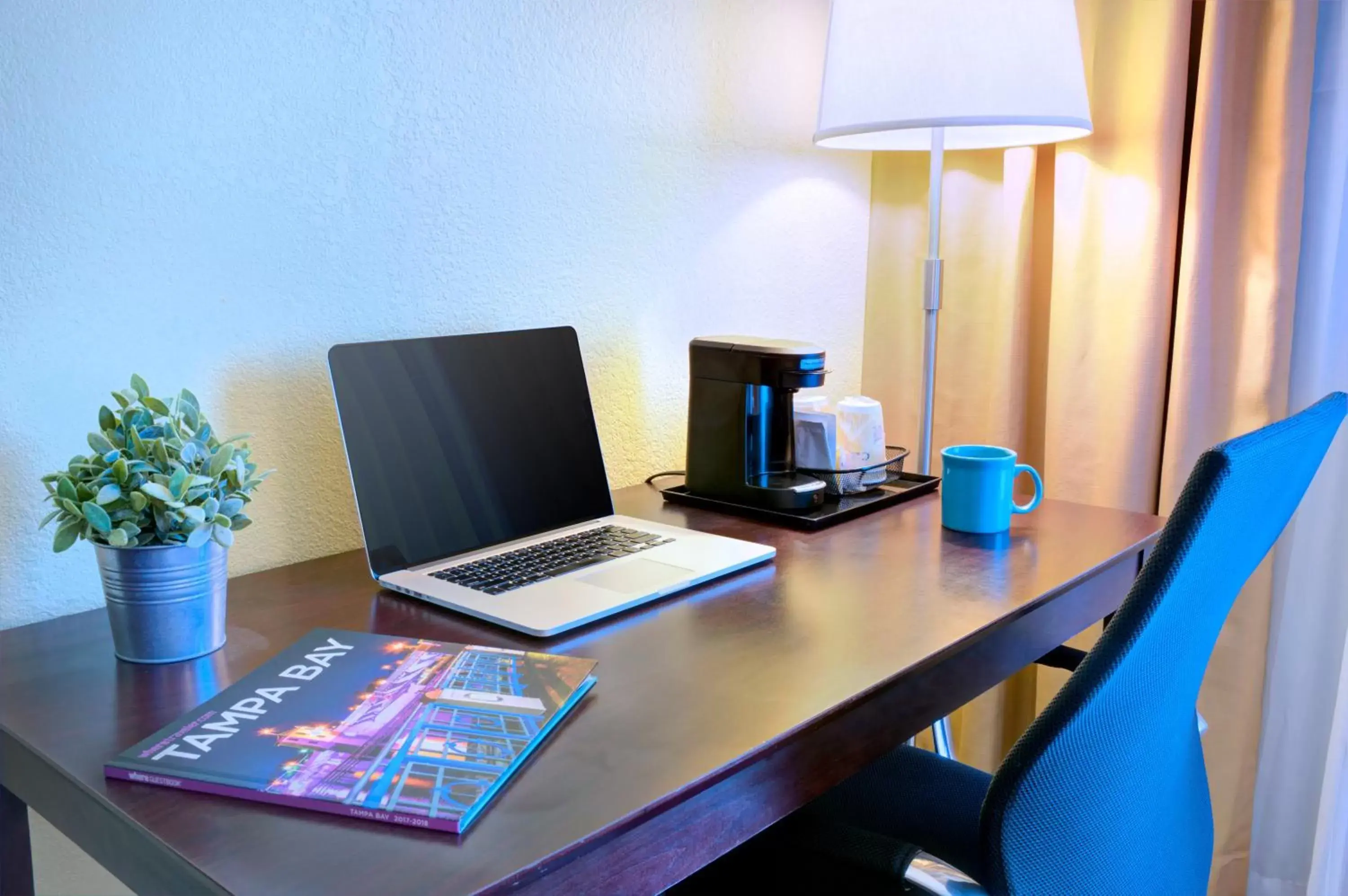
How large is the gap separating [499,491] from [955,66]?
81 cm

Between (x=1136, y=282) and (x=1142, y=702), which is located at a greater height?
(x=1136, y=282)

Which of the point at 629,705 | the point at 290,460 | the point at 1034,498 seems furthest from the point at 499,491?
the point at 1034,498

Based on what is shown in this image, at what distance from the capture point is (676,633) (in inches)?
35.4

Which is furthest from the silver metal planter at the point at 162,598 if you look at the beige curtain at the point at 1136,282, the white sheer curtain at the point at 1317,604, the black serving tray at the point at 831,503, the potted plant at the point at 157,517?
the white sheer curtain at the point at 1317,604

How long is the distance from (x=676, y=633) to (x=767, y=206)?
92cm

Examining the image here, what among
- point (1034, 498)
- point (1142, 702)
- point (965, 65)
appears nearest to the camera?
point (1142, 702)

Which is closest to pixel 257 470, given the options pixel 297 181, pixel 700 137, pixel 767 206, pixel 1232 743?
pixel 297 181

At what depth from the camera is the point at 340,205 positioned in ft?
3.66

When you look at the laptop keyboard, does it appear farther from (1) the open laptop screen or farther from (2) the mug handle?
(2) the mug handle

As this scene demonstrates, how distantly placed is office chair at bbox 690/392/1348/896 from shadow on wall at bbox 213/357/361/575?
22.5 inches

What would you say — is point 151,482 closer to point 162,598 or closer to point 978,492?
point 162,598

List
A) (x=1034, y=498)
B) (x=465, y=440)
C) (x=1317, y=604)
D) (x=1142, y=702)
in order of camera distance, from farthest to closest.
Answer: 1. (x=1317, y=604)
2. (x=1034, y=498)
3. (x=465, y=440)
4. (x=1142, y=702)

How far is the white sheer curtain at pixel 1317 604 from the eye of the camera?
143cm

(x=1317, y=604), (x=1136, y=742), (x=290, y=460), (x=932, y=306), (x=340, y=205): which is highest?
(x=340, y=205)
